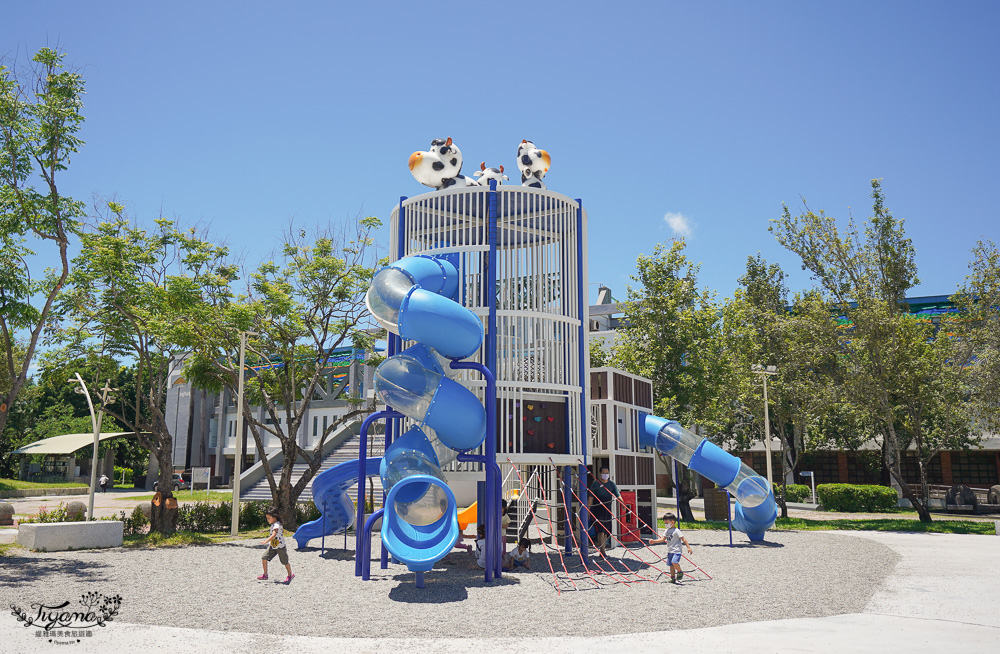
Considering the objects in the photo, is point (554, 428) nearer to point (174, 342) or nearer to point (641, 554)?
point (641, 554)

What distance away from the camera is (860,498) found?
120 feet

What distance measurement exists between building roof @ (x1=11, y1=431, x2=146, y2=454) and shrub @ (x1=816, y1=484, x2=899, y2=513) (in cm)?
4213

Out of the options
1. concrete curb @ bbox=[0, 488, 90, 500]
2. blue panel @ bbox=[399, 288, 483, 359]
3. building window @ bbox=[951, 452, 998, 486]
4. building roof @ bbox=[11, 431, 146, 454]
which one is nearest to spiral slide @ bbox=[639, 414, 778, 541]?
blue panel @ bbox=[399, 288, 483, 359]

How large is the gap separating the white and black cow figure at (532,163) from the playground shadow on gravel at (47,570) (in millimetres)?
12070

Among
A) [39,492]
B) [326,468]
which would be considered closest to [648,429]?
[326,468]

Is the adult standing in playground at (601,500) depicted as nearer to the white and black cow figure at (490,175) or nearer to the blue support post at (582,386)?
the blue support post at (582,386)

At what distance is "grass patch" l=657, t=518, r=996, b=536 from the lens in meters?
26.8

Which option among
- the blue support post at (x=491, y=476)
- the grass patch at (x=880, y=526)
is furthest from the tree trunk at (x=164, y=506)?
the grass patch at (x=880, y=526)

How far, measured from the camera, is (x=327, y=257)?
24547 millimetres

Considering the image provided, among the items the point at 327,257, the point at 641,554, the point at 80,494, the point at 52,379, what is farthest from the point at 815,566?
the point at 80,494

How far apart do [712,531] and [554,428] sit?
12390 millimetres

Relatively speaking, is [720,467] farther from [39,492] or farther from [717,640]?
[39,492]

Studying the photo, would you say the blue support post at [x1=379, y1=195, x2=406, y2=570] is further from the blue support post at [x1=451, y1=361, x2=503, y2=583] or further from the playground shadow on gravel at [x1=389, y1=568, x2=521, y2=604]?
the blue support post at [x1=451, y1=361, x2=503, y2=583]

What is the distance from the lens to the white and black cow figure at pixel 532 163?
17050 millimetres
